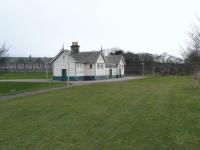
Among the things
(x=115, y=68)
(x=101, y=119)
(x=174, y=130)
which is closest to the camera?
(x=174, y=130)

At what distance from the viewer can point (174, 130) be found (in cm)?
751

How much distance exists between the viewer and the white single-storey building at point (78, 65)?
43812 millimetres

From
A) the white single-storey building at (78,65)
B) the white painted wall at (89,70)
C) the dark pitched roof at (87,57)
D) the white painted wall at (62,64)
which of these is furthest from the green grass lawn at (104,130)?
the white painted wall at (89,70)

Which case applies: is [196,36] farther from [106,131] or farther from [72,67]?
[72,67]

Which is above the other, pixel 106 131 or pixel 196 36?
pixel 196 36

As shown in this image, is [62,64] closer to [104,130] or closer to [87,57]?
[87,57]

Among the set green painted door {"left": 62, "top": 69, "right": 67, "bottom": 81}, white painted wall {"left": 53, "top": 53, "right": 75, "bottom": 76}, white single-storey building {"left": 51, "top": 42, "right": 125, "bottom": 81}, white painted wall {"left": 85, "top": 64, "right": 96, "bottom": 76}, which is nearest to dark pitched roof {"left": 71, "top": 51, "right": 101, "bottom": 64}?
white single-storey building {"left": 51, "top": 42, "right": 125, "bottom": 81}

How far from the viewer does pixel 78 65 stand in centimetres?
4450

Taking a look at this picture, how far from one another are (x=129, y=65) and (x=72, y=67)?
1428 inches

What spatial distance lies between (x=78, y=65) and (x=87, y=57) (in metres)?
3.49

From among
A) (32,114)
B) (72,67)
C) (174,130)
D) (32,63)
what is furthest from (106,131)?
(32,63)

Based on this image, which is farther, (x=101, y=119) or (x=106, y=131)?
(x=101, y=119)

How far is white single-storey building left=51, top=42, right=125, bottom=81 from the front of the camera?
43812 mm

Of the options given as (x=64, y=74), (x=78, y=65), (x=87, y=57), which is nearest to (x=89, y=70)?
(x=87, y=57)
